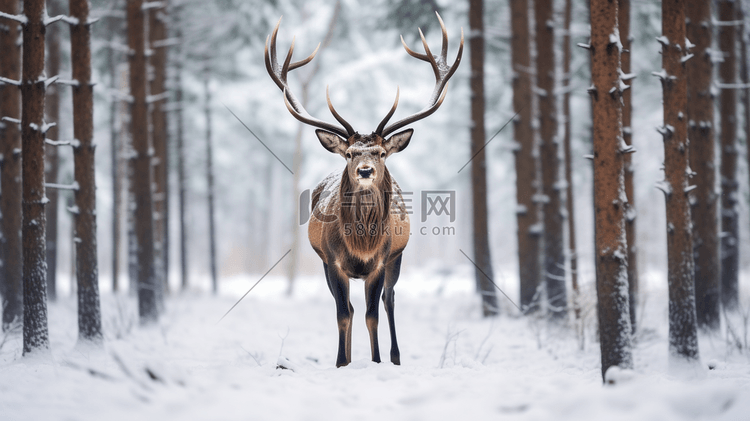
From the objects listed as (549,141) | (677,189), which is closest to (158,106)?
(549,141)

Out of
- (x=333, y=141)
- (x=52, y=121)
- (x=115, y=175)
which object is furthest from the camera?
(x=115, y=175)

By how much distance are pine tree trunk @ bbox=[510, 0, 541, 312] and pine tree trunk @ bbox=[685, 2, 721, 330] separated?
2.43 m

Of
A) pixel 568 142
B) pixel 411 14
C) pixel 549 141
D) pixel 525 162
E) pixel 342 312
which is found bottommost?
pixel 342 312

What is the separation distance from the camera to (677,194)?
5.19 m

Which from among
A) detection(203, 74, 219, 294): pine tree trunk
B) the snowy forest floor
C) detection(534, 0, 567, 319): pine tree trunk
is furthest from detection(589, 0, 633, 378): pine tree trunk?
detection(203, 74, 219, 294): pine tree trunk

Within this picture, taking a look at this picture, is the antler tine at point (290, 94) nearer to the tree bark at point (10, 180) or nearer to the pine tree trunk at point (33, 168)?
the pine tree trunk at point (33, 168)

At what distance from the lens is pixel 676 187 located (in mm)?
5184

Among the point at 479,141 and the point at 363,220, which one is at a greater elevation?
the point at 479,141

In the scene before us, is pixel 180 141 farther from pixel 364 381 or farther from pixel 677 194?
pixel 677 194

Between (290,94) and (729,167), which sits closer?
(290,94)

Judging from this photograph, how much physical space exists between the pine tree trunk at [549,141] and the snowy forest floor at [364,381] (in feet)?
4.20

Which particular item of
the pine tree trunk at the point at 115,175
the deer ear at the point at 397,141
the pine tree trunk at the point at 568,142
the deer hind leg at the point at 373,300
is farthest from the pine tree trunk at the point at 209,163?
the deer hind leg at the point at 373,300

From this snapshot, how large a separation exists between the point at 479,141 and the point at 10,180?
7617 millimetres

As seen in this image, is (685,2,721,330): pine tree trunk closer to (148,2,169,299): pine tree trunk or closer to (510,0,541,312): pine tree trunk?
(510,0,541,312): pine tree trunk
